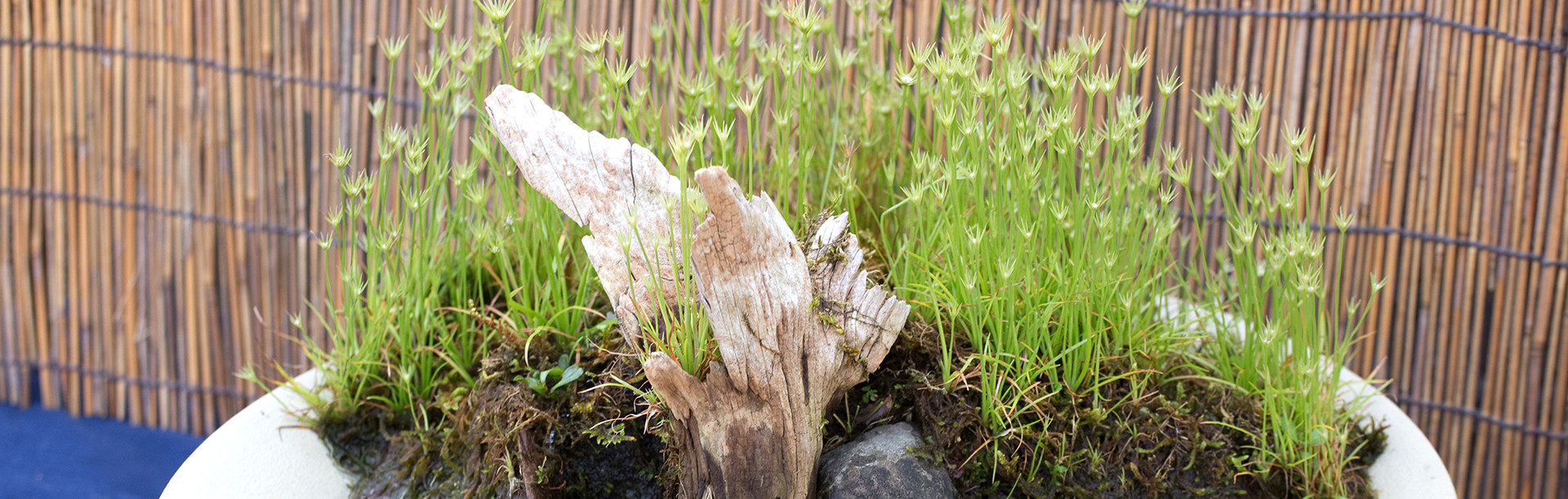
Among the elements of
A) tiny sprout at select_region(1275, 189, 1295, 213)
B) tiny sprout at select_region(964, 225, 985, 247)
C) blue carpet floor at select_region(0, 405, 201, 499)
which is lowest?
blue carpet floor at select_region(0, 405, 201, 499)

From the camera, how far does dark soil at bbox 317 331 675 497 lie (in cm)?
85

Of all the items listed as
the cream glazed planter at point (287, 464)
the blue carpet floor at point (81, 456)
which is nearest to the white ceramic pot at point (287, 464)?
the cream glazed planter at point (287, 464)

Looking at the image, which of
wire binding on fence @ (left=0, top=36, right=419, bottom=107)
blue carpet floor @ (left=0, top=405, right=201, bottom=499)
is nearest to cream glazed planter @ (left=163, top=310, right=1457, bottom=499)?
wire binding on fence @ (left=0, top=36, right=419, bottom=107)

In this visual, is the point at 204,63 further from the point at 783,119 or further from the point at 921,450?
the point at 921,450

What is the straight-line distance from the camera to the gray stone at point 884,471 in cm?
79

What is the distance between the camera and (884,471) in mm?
800

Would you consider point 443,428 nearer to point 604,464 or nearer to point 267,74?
point 604,464

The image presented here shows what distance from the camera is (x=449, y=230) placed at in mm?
994

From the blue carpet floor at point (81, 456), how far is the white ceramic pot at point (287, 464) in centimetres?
97

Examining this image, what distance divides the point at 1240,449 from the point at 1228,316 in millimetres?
429

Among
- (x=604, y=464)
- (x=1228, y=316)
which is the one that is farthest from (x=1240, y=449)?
(x=604, y=464)

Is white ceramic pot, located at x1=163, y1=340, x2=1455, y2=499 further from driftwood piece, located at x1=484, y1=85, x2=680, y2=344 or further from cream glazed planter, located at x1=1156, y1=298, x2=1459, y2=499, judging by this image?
driftwood piece, located at x1=484, y1=85, x2=680, y2=344

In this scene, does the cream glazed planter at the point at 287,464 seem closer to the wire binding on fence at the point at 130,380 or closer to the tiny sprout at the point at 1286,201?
the tiny sprout at the point at 1286,201

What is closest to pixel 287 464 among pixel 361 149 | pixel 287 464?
pixel 287 464
